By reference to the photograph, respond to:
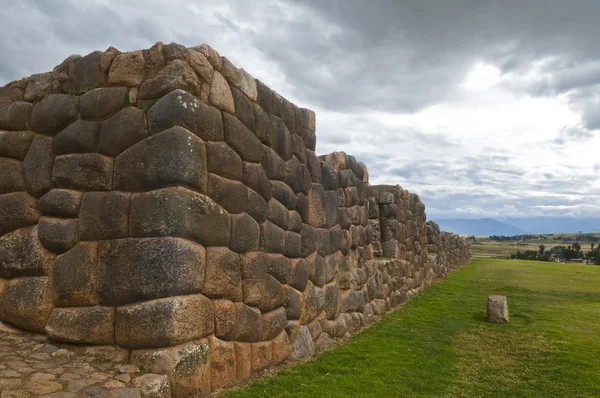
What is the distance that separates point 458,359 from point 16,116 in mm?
7955

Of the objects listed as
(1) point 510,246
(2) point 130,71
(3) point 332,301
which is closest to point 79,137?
(2) point 130,71

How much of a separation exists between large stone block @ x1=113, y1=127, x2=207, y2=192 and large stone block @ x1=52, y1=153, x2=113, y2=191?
15 centimetres

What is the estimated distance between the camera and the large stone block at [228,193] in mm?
5566

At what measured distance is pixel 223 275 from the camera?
219 inches

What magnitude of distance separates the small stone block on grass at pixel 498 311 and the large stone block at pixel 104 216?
9.56 meters

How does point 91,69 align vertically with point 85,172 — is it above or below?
above

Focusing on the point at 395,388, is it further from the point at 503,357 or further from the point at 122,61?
the point at 122,61

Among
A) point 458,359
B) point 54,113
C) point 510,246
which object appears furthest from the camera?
point 510,246

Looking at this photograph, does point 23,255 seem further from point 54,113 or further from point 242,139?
point 242,139

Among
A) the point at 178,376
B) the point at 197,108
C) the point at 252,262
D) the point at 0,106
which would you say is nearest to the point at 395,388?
the point at 252,262

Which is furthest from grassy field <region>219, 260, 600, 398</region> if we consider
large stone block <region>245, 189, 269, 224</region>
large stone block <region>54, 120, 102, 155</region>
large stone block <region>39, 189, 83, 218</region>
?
large stone block <region>54, 120, 102, 155</region>

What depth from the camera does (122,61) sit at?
5598 millimetres

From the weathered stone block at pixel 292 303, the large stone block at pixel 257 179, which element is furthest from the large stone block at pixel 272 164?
the weathered stone block at pixel 292 303

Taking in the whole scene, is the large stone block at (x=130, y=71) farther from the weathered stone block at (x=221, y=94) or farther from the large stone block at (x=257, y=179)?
the large stone block at (x=257, y=179)
